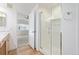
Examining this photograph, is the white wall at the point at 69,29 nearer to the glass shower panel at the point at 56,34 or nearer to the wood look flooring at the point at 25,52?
the glass shower panel at the point at 56,34

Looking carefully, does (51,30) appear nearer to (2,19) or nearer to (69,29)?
(69,29)

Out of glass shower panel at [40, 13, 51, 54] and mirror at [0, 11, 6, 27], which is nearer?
mirror at [0, 11, 6, 27]

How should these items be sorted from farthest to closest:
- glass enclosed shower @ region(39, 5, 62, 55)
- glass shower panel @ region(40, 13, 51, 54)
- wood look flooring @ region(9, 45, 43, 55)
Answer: glass shower panel @ region(40, 13, 51, 54) < glass enclosed shower @ region(39, 5, 62, 55) < wood look flooring @ region(9, 45, 43, 55)

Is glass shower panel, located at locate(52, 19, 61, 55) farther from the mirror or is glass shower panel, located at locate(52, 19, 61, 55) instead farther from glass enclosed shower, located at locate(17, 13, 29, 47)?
the mirror

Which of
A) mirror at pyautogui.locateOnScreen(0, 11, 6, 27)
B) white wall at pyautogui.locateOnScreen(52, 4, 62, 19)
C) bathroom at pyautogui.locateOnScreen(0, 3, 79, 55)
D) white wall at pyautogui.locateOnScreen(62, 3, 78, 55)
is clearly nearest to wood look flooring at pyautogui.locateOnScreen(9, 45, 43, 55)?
bathroom at pyautogui.locateOnScreen(0, 3, 79, 55)

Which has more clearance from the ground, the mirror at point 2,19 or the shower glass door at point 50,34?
the mirror at point 2,19

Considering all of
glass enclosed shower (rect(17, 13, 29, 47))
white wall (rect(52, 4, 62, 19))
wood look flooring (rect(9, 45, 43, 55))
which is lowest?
wood look flooring (rect(9, 45, 43, 55))

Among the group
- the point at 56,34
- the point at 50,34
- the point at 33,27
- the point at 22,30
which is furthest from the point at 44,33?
the point at 22,30

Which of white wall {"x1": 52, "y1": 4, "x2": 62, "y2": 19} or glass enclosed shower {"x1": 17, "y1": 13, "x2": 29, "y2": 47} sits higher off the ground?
white wall {"x1": 52, "y1": 4, "x2": 62, "y2": 19}

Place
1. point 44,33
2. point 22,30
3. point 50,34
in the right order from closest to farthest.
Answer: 1. point 22,30
2. point 50,34
3. point 44,33

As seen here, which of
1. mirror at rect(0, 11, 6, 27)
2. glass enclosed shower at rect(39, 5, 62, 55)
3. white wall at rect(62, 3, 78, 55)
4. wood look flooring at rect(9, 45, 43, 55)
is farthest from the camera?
glass enclosed shower at rect(39, 5, 62, 55)

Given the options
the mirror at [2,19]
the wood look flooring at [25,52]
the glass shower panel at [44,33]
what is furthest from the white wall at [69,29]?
the mirror at [2,19]
